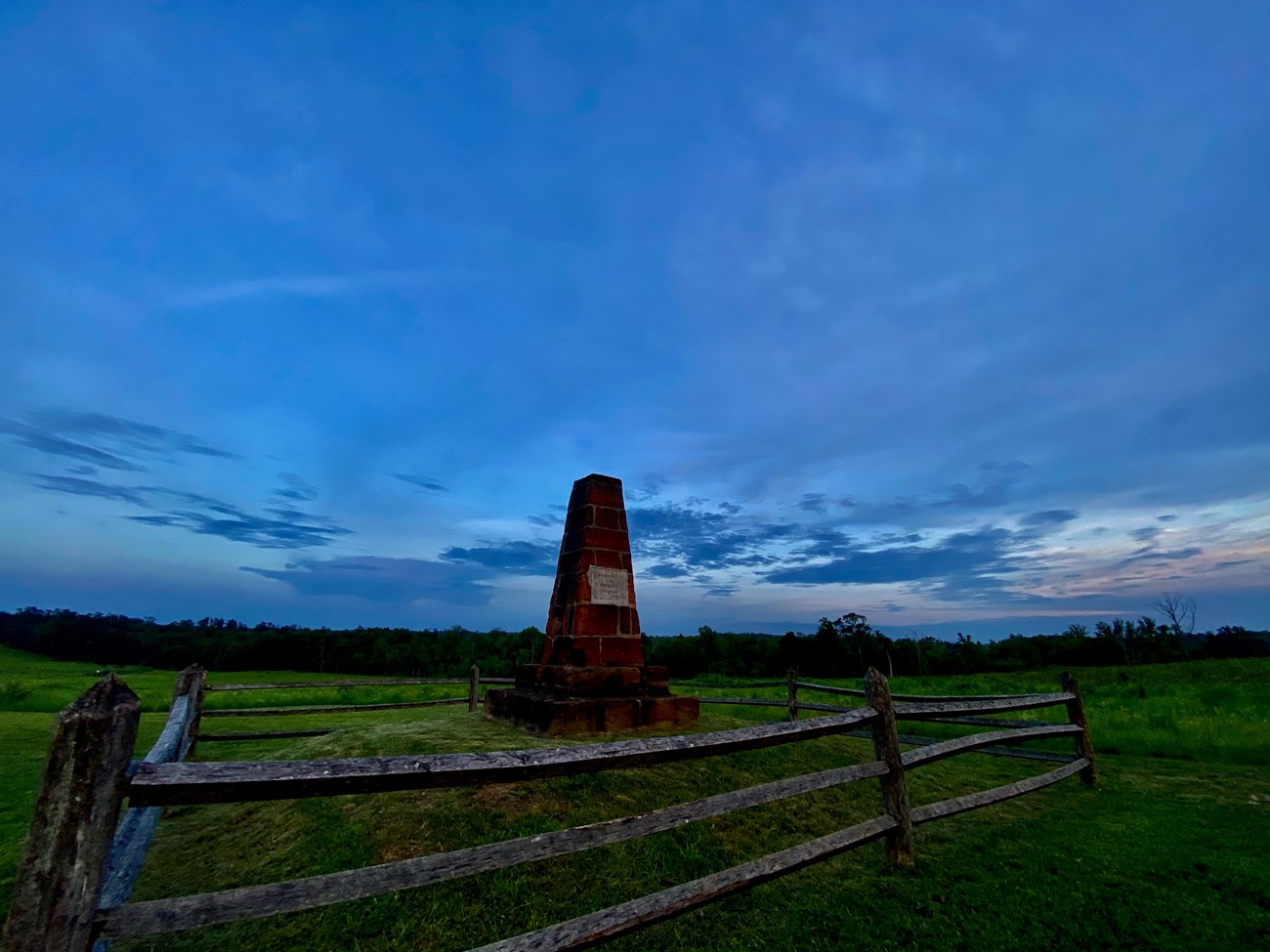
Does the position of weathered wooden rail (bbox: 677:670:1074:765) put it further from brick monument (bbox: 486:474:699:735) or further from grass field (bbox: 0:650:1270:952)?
brick monument (bbox: 486:474:699:735)

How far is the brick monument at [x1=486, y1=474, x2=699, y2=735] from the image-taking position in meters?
7.07

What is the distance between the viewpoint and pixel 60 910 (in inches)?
69.9

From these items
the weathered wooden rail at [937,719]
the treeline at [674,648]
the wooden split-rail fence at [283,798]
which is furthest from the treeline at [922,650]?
the wooden split-rail fence at [283,798]

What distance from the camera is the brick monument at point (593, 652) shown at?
23.2 ft

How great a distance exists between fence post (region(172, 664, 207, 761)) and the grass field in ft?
5.19

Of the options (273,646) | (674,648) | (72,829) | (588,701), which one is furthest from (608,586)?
(273,646)

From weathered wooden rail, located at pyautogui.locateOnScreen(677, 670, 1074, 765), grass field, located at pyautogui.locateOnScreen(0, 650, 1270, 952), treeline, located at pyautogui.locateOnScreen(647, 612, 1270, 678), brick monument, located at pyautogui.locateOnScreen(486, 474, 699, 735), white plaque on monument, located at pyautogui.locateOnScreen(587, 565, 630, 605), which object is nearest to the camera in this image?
grass field, located at pyautogui.locateOnScreen(0, 650, 1270, 952)

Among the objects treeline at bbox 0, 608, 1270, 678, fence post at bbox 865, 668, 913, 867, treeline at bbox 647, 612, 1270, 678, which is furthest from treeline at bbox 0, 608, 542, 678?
fence post at bbox 865, 668, 913, 867

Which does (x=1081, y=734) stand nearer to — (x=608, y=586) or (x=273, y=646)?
(x=608, y=586)

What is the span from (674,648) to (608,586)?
3402cm

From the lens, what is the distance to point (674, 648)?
1577 inches

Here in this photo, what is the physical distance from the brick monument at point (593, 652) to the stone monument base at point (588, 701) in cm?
1

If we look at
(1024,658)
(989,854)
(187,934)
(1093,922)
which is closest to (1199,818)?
(989,854)

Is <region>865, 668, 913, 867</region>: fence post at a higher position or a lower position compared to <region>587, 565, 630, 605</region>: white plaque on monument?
lower
